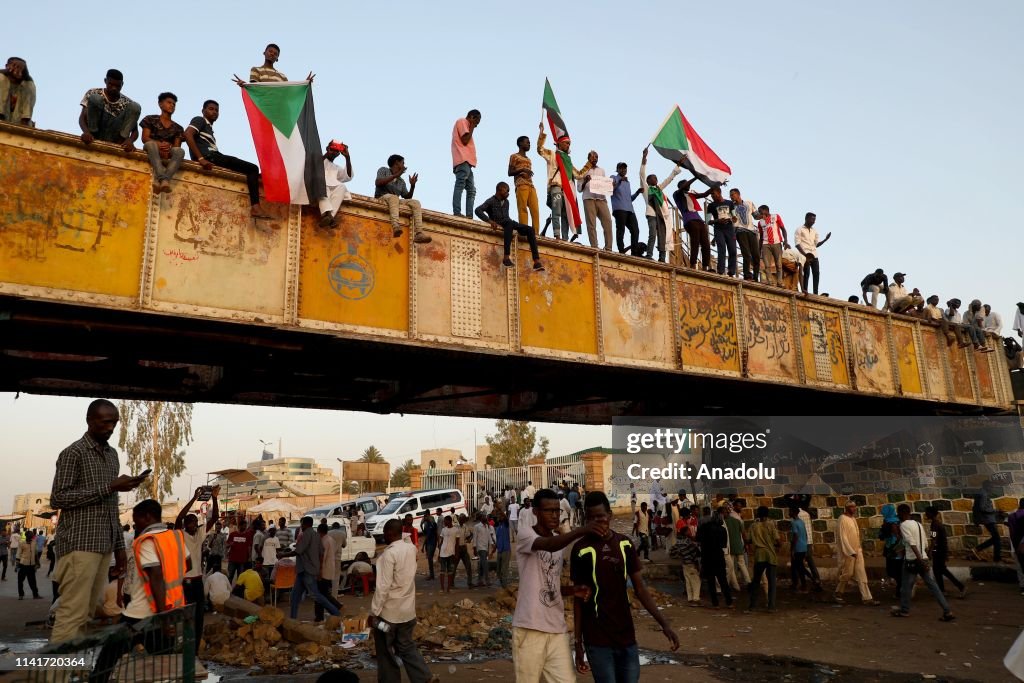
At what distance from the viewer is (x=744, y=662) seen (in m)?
8.51

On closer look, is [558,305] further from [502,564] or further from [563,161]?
[502,564]

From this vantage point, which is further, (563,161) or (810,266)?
(810,266)

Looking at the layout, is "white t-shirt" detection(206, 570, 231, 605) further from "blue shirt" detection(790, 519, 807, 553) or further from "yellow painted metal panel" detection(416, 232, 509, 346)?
"blue shirt" detection(790, 519, 807, 553)

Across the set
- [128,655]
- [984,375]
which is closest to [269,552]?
[128,655]

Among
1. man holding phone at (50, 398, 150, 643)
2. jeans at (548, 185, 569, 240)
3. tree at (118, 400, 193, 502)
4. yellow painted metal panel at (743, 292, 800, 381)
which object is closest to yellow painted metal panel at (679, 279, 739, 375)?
yellow painted metal panel at (743, 292, 800, 381)

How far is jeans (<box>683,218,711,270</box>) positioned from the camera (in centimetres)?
1343

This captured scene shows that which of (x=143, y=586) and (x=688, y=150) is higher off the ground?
(x=688, y=150)

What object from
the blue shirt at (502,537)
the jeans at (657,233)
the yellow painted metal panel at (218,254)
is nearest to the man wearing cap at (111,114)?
the yellow painted metal panel at (218,254)

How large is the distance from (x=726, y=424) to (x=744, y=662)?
1189cm

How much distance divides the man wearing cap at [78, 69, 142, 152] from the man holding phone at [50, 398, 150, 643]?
4.63m

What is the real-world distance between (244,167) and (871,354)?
13696 mm

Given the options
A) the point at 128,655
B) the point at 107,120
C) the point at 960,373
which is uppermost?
the point at 107,120

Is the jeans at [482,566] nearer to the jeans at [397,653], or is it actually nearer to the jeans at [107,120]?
the jeans at [397,653]

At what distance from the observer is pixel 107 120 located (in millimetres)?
7973
